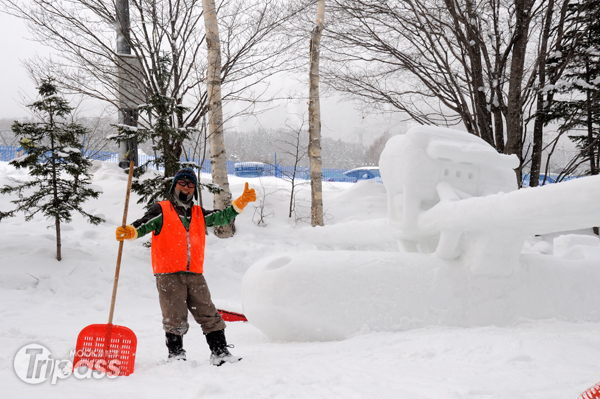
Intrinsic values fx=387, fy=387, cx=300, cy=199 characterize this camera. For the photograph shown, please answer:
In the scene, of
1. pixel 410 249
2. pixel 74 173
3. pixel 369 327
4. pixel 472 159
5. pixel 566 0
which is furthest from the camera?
pixel 566 0

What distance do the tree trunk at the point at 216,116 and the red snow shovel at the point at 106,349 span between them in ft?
15.9

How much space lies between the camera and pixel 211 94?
7301 millimetres

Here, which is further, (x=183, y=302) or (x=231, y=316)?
(x=231, y=316)

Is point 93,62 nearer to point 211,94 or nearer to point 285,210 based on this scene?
point 211,94

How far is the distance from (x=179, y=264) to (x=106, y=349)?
0.68 metres

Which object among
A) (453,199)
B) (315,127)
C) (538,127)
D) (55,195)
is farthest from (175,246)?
(538,127)

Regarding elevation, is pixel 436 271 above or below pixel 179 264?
below

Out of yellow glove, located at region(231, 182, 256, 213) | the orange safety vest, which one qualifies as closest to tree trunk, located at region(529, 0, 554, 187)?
yellow glove, located at region(231, 182, 256, 213)

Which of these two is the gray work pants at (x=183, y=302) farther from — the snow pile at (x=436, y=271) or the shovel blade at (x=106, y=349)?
the snow pile at (x=436, y=271)

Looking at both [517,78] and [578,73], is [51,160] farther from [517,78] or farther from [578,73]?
[578,73]

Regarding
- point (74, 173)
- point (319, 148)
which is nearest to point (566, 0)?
point (319, 148)

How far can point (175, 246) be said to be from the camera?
2705mm

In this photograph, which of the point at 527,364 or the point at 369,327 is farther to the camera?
the point at 369,327

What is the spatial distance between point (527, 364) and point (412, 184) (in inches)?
64.3
